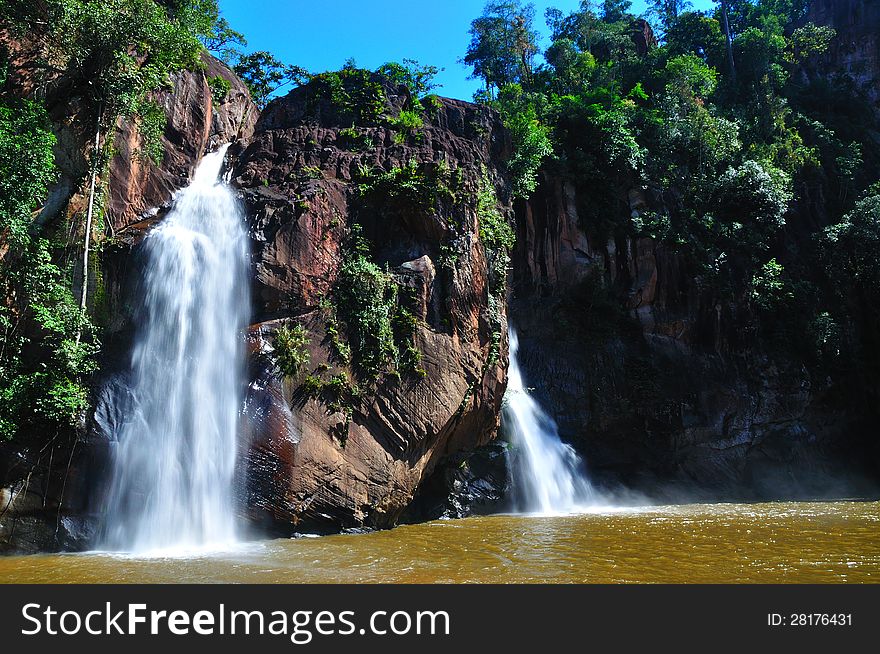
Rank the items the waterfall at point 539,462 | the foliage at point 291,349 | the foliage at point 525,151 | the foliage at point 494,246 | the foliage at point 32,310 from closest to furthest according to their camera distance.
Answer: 1. the foliage at point 32,310
2. the foliage at point 291,349
3. the foliage at point 494,246
4. the waterfall at point 539,462
5. the foliage at point 525,151

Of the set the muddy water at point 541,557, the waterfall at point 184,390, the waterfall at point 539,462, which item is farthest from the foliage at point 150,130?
the waterfall at point 539,462

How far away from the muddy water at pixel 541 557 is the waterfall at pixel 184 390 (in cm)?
110

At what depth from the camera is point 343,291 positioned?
13.3m

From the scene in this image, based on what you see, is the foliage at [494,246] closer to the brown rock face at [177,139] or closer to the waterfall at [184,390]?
the waterfall at [184,390]

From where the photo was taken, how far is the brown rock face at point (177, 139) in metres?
14.7

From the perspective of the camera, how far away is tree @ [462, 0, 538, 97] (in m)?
40.1

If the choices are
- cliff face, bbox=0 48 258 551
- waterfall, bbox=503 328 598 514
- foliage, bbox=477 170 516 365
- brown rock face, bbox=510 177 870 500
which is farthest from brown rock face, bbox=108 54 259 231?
waterfall, bbox=503 328 598 514

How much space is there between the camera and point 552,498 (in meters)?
16.4

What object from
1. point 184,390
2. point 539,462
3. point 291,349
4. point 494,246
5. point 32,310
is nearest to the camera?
point 184,390

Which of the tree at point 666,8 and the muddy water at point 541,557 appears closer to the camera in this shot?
the muddy water at point 541,557

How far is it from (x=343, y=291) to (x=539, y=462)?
302 inches

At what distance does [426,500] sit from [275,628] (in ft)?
34.1

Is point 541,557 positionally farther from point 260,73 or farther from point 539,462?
point 260,73

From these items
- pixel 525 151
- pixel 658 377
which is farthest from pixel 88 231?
pixel 658 377
